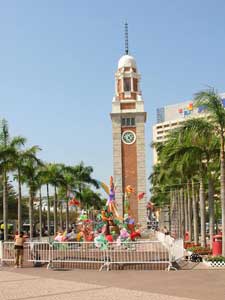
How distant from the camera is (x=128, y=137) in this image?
208ft

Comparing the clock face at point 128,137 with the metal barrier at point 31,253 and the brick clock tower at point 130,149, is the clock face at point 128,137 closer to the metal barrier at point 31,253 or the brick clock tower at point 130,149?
the brick clock tower at point 130,149

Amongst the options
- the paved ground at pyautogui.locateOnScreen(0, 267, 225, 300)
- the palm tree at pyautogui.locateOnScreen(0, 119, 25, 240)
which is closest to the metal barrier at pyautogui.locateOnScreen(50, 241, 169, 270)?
the paved ground at pyautogui.locateOnScreen(0, 267, 225, 300)

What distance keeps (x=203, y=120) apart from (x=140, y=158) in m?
40.6

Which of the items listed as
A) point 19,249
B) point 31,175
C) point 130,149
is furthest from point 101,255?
point 130,149

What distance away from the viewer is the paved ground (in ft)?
39.2

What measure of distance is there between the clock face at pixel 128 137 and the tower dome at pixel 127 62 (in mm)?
10925

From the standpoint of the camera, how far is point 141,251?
59.2 ft

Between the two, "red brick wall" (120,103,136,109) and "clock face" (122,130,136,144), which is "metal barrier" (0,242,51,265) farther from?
"red brick wall" (120,103,136,109)

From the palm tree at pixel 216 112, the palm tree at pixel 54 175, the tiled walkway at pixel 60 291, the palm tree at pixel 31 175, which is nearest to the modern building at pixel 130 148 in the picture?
the palm tree at pixel 54 175

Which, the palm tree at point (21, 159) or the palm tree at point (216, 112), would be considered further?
the palm tree at point (21, 159)

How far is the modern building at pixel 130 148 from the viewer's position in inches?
2416

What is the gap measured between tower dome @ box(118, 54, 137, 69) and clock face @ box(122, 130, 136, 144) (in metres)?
10.9

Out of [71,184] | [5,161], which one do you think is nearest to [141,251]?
[5,161]

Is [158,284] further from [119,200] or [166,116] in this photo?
[166,116]
